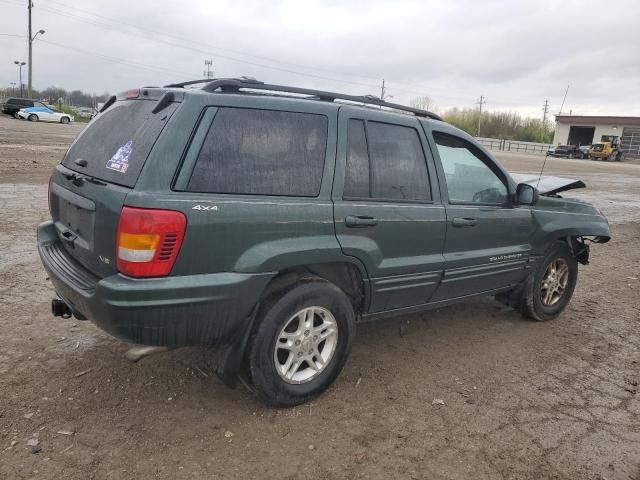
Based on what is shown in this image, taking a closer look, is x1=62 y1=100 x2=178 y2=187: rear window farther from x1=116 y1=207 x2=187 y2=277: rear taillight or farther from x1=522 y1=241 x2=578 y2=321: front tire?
x1=522 y1=241 x2=578 y2=321: front tire

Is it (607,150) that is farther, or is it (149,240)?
(607,150)

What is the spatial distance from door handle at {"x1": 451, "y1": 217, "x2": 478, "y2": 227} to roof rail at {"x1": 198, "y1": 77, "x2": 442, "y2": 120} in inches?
33.0

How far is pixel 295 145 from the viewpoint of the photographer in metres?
3.10

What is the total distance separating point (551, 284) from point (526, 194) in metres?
1.17

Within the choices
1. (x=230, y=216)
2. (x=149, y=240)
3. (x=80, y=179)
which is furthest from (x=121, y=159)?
(x=230, y=216)

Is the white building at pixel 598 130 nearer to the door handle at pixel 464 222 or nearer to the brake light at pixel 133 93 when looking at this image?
the door handle at pixel 464 222

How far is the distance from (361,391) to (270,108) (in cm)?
191

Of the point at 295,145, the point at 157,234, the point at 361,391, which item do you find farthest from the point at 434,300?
the point at 157,234

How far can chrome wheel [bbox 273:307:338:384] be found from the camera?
3.14 metres

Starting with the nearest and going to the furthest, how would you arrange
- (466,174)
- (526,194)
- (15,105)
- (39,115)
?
1. (466,174)
2. (526,194)
3. (39,115)
4. (15,105)

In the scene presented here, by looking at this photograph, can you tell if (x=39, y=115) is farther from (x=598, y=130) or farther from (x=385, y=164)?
(x=598, y=130)

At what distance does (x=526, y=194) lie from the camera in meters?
4.31

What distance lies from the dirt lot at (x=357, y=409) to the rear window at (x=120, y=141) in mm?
1221

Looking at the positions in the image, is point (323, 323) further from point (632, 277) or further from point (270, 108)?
point (632, 277)
